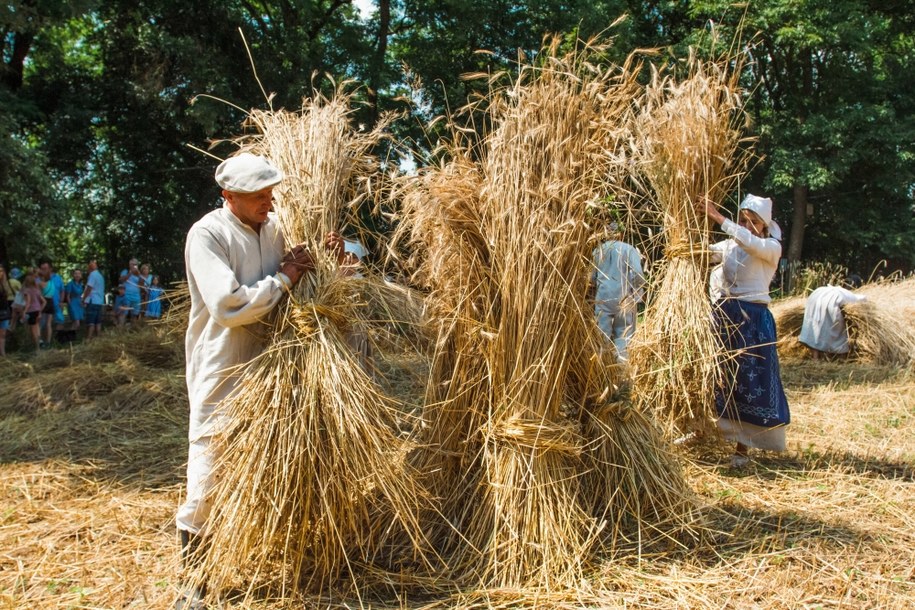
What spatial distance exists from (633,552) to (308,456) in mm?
1231

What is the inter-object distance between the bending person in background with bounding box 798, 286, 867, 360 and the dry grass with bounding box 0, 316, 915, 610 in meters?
2.42

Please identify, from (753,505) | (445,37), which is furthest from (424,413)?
(445,37)

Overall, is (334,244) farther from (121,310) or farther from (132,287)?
(121,310)

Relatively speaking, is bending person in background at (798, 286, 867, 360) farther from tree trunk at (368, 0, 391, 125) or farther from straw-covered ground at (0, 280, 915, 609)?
tree trunk at (368, 0, 391, 125)

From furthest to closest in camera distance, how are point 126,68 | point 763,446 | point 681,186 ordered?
point 126,68 < point 763,446 < point 681,186

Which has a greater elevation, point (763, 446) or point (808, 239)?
point (808, 239)

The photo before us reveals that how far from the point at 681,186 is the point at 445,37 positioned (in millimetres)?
10093

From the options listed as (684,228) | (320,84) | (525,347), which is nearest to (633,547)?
(525,347)

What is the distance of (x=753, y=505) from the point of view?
319 cm

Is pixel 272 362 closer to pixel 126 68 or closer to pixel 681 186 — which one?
pixel 681 186

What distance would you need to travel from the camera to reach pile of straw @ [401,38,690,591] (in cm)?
252

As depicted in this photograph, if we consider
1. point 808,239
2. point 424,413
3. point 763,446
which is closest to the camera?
point 424,413

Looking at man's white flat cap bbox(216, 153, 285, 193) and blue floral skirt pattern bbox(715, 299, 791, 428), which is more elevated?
man's white flat cap bbox(216, 153, 285, 193)

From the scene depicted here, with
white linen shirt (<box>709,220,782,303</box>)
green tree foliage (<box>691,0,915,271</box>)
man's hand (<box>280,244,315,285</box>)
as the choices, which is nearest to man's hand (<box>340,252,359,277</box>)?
man's hand (<box>280,244,315,285</box>)
